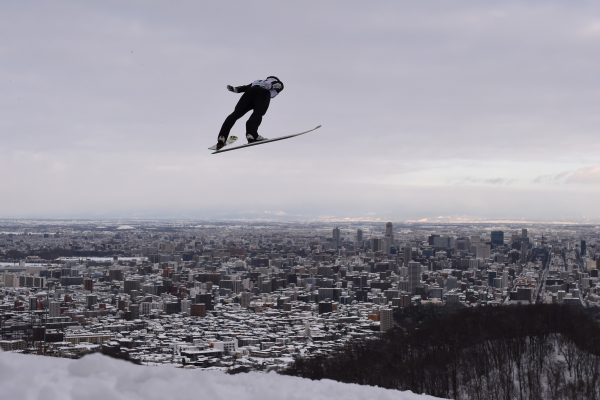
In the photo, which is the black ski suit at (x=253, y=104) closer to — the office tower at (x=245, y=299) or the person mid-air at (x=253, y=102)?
the person mid-air at (x=253, y=102)

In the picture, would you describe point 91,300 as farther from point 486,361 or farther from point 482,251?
point 482,251

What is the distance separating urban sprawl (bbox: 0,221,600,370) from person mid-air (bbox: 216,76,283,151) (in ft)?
53.7

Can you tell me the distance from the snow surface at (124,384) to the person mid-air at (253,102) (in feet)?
10.6

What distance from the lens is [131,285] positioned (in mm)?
53250

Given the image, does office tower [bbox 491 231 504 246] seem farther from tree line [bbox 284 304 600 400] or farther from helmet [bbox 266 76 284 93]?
helmet [bbox 266 76 284 93]

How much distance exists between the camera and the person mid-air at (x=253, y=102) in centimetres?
654

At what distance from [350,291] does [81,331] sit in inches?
1019

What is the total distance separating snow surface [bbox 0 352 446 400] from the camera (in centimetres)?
316

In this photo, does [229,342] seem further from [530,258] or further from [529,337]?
[530,258]

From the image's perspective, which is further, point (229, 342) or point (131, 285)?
point (131, 285)

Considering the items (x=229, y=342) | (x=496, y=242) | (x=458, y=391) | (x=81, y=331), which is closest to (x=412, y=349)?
(x=458, y=391)

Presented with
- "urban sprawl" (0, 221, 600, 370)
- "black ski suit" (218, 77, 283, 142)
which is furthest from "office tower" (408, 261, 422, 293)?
"black ski suit" (218, 77, 283, 142)

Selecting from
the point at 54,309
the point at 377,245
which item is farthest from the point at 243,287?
the point at 377,245

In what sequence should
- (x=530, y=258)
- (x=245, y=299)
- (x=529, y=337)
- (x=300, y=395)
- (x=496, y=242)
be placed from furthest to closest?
1. (x=496, y=242)
2. (x=530, y=258)
3. (x=245, y=299)
4. (x=529, y=337)
5. (x=300, y=395)
